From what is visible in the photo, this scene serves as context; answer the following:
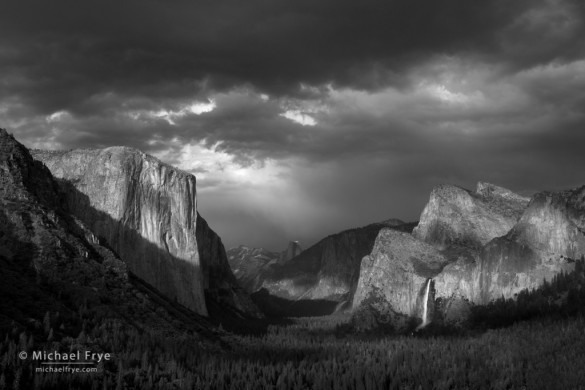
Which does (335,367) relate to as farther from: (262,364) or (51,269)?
(51,269)

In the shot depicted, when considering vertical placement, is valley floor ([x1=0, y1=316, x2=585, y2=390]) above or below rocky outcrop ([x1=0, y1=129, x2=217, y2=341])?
below

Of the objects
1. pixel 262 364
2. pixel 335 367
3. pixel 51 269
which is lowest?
pixel 335 367

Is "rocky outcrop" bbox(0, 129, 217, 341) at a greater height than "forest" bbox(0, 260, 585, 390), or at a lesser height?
greater

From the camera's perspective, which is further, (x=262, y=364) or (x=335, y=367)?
(x=335, y=367)

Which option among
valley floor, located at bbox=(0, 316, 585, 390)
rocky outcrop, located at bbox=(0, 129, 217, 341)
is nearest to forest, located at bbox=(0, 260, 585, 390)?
valley floor, located at bbox=(0, 316, 585, 390)

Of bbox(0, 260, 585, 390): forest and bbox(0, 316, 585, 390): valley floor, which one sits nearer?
bbox(0, 260, 585, 390): forest

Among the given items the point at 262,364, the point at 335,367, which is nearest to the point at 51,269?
the point at 262,364

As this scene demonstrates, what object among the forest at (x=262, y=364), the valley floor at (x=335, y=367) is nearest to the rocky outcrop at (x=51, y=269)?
the forest at (x=262, y=364)

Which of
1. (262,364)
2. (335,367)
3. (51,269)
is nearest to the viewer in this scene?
(51,269)

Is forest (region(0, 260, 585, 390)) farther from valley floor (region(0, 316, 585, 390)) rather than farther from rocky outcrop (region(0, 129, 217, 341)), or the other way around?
rocky outcrop (region(0, 129, 217, 341))

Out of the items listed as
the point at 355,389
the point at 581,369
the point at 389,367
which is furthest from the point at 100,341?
the point at 581,369

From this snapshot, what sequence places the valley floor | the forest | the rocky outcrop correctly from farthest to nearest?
1. the rocky outcrop
2. the valley floor
3. the forest

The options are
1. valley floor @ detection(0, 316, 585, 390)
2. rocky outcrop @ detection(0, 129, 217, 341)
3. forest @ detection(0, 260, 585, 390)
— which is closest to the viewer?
forest @ detection(0, 260, 585, 390)
